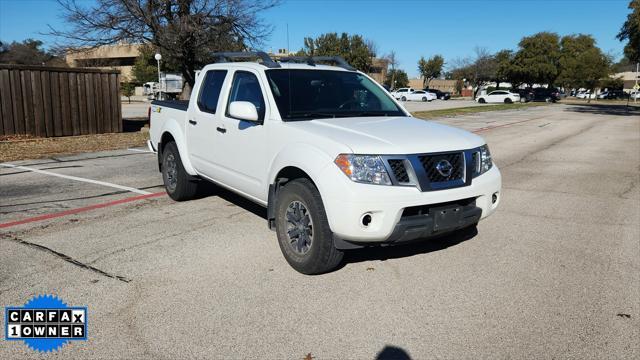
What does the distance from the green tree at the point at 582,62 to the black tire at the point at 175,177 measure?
7038cm

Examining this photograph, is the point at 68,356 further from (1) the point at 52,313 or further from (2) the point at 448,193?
(2) the point at 448,193

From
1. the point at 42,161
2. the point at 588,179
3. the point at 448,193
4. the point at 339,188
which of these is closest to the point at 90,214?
the point at 339,188

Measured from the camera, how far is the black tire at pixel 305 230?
3877mm

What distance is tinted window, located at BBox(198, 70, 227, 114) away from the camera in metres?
5.66

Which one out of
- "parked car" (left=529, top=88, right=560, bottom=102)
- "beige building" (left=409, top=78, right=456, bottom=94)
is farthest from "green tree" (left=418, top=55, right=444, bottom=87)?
"parked car" (left=529, top=88, right=560, bottom=102)

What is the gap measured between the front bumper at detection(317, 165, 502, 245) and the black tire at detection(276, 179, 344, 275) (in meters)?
0.13

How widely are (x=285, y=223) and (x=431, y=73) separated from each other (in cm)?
10714

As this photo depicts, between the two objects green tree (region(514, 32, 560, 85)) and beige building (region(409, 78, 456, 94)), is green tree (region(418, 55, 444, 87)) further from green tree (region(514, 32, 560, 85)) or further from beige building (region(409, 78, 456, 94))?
green tree (region(514, 32, 560, 85))

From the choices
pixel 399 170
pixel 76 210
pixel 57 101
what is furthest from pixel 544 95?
pixel 399 170

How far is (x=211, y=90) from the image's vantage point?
5828mm

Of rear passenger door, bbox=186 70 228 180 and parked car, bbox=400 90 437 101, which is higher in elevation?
parked car, bbox=400 90 437 101

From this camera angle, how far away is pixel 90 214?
19.9 ft

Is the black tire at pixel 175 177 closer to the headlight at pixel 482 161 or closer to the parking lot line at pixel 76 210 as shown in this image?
the parking lot line at pixel 76 210

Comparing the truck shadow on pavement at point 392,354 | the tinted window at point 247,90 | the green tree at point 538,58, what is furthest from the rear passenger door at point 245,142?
the green tree at point 538,58
